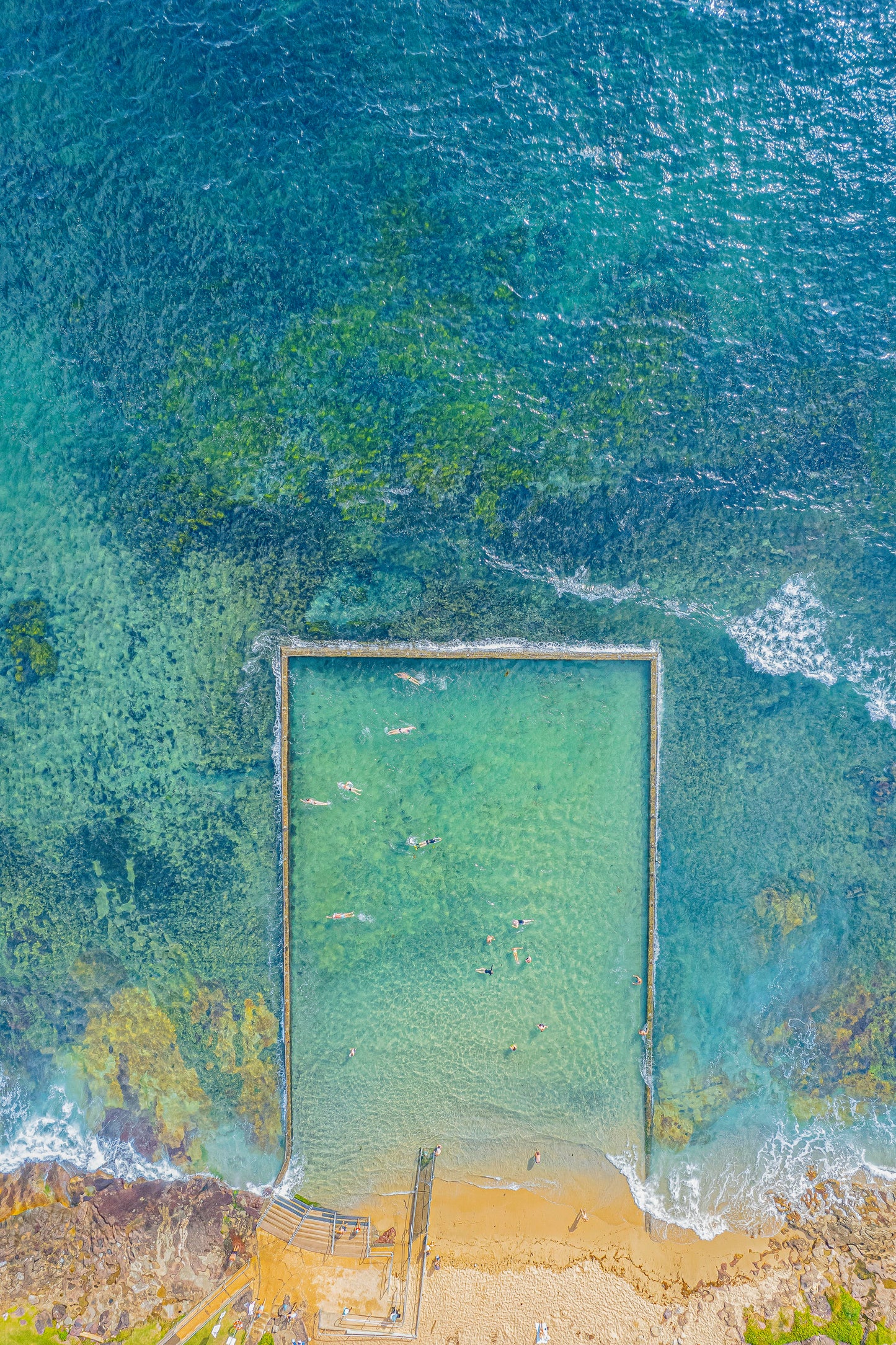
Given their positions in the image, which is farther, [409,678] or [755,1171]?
[755,1171]

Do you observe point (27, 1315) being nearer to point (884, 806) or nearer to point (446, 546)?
point (446, 546)

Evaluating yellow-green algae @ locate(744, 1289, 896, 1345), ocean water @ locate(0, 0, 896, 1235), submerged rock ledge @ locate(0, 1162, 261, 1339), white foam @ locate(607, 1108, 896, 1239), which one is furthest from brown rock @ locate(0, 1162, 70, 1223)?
yellow-green algae @ locate(744, 1289, 896, 1345)

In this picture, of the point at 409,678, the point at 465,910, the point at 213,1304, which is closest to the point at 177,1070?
the point at 213,1304

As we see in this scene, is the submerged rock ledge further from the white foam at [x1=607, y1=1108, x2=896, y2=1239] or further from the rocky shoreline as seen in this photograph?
the white foam at [x1=607, y1=1108, x2=896, y2=1239]

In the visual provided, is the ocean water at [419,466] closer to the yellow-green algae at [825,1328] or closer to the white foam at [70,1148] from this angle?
the white foam at [70,1148]

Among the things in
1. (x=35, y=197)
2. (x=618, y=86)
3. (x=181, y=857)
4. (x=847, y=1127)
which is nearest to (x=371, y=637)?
(x=181, y=857)

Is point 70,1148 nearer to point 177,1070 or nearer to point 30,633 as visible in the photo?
point 177,1070
